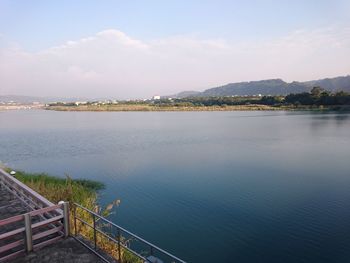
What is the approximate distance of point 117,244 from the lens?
759 cm

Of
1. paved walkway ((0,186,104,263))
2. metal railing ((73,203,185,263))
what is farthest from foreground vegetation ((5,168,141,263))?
paved walkway ((0,186,104,263))

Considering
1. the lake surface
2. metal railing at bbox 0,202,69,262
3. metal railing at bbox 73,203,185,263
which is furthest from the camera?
the lake surface

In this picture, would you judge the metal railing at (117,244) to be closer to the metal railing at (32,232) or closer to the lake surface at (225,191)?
the metal railing at (32,232)

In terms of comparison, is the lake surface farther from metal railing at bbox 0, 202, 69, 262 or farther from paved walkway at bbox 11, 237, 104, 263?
metal railing at bbox 0, 202, 69, 262

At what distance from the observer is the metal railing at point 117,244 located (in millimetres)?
5891

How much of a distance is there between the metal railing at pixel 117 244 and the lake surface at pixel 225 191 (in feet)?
3.01

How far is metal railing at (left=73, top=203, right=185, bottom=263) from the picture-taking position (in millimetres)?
5891

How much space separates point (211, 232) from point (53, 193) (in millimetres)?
6442

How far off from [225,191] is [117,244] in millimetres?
10564

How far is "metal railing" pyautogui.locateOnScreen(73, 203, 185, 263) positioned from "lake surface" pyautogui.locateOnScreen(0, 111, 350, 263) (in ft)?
3.01

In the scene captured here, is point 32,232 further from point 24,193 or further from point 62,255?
point 24,193

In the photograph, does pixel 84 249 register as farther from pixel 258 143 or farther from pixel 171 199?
pixel 258 143

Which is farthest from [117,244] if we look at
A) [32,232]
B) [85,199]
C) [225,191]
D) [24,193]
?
[225,191]

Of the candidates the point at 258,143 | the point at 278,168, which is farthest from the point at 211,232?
the point at 258,143
